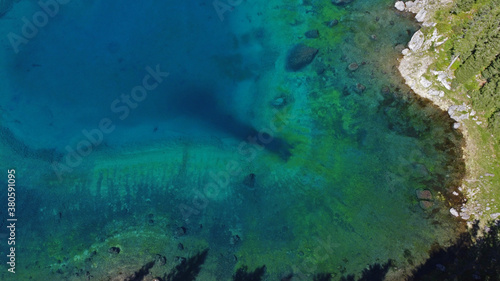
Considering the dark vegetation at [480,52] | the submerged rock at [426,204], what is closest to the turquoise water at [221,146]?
the submerged rock at [426,204]

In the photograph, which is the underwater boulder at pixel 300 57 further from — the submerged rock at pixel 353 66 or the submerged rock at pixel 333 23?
the submerged rock at pixel 353 66

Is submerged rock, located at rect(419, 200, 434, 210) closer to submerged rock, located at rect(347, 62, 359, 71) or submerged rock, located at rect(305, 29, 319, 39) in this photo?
submerged rock, located at rect(347, 62, 359, 71)

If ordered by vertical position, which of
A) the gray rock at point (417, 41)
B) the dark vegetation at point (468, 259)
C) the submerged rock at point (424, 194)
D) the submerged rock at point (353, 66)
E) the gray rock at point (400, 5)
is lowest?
the dark vegetation at point (468, 259)

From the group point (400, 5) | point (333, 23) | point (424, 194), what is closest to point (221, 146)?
point (333, 23)
